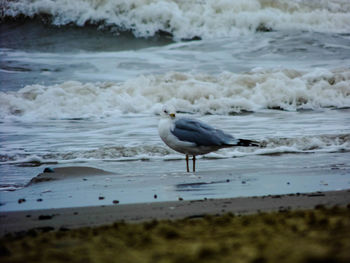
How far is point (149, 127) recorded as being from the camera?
858 centimetres

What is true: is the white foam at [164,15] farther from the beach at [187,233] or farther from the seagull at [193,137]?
the beach at [187,233]

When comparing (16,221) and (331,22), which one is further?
(331,22)

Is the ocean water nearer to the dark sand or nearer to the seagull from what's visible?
the seagull

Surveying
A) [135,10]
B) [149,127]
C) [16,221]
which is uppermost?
[135,10]

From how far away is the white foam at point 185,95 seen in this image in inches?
409

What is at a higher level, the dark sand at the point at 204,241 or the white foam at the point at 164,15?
the white foam at the point at 164,15

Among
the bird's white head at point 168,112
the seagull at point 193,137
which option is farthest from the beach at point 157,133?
the bird's white head at point 168,112

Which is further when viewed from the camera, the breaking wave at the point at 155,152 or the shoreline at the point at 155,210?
the breaking wave at the point at 155,152

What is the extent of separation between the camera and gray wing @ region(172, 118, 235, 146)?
5.50 meters

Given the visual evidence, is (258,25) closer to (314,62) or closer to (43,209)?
(314,62)

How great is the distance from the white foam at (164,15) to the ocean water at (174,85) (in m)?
0.03

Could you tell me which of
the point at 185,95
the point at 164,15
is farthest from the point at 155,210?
the point at 164,15

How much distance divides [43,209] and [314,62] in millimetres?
11992

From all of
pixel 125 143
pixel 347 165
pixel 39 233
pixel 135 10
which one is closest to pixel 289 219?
pixel 39 233
